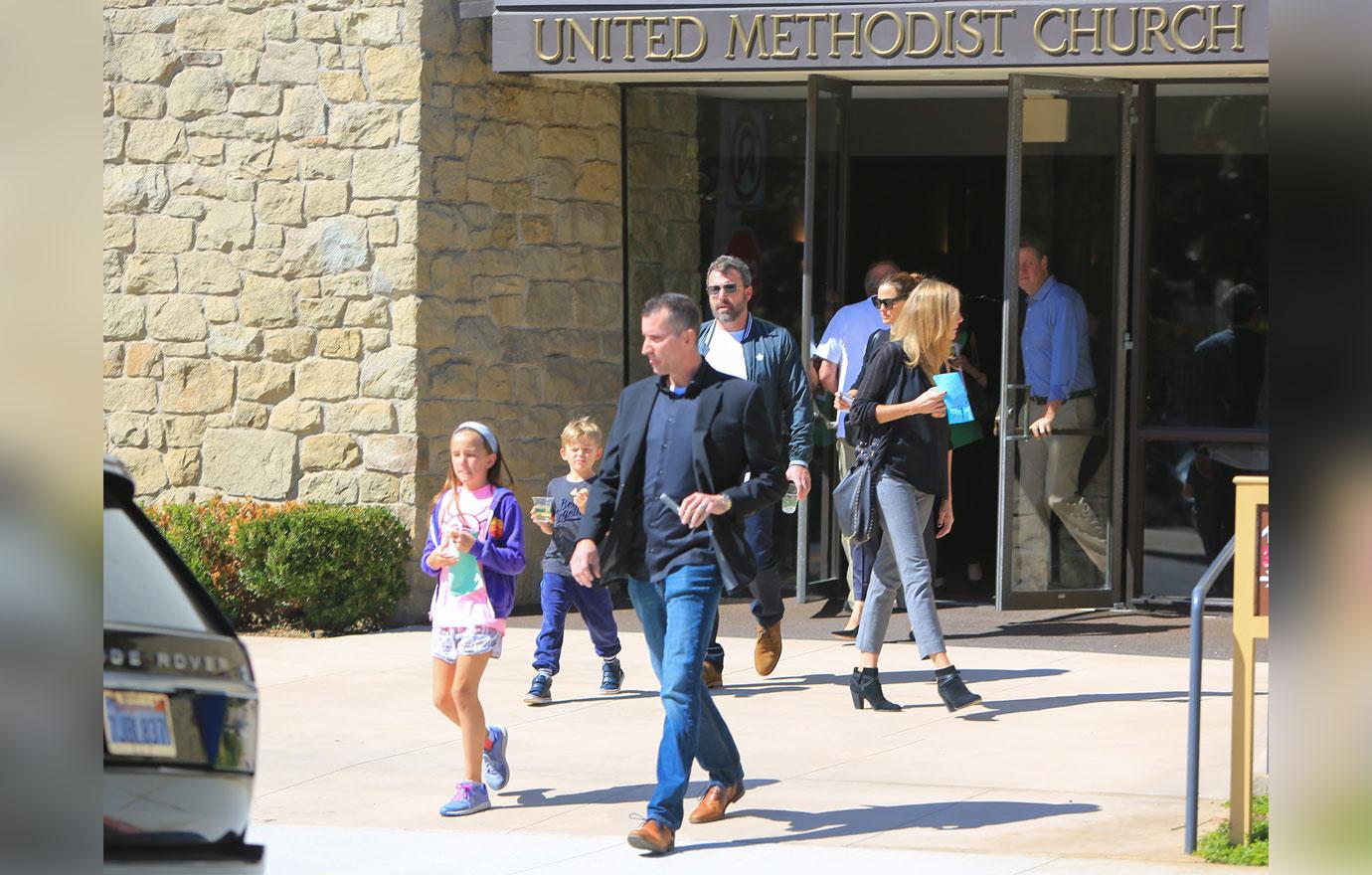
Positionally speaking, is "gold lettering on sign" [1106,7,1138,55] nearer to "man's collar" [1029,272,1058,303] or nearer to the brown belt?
"man's collar" [1029,272,1058,303]

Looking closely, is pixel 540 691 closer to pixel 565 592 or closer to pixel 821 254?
pixel 565 592

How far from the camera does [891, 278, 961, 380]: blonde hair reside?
8.21 m

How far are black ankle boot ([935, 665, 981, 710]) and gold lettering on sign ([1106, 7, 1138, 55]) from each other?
153 inches

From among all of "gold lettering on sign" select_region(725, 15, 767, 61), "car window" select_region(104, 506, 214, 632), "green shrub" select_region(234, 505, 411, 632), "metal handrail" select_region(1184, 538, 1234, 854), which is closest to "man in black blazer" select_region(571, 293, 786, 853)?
"metal handrail" select_region(1184, 538, 1234, 854)

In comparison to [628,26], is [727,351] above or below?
below

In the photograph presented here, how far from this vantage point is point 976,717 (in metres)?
8.21

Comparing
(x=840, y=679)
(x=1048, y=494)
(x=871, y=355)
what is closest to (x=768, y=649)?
(x=840, y=679)

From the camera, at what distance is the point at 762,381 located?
8930 mm

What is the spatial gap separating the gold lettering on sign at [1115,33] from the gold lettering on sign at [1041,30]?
0.23 m

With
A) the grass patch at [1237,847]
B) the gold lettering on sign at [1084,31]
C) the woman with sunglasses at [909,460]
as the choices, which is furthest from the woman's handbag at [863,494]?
the gold lettering on sign at [1084,31]

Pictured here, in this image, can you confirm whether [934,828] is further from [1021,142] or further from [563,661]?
[1021,142]

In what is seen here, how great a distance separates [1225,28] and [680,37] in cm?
309
